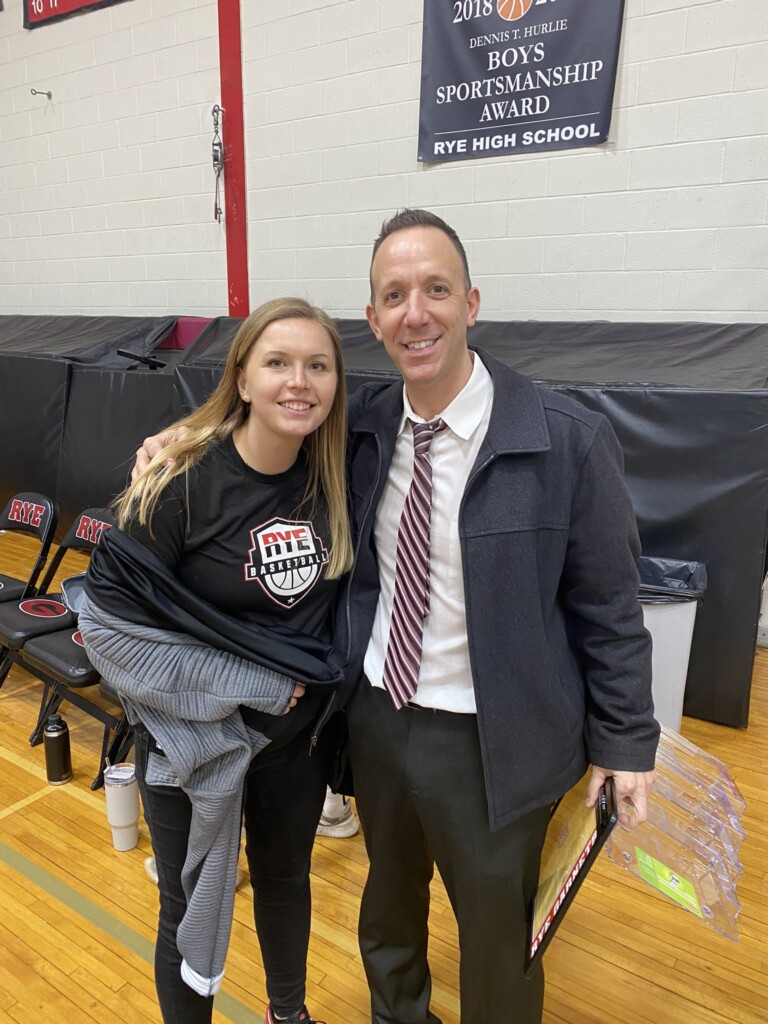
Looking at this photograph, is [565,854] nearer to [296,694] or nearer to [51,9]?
[296,694]

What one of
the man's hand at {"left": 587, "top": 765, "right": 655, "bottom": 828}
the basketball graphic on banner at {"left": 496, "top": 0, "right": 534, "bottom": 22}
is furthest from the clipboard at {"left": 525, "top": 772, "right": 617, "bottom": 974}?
the basketball graphic on banner at {"left": 496, "top": 0, "right": 534, "bottom": 22}

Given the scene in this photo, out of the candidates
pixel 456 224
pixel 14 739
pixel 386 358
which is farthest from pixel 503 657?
pixel 456 224

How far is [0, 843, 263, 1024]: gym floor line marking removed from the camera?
1619 millimetres

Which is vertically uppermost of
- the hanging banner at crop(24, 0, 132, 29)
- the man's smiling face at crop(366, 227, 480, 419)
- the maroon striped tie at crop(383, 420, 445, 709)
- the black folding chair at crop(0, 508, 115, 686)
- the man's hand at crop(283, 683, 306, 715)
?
the hanging banner at crop(24, 0, 132, 29)

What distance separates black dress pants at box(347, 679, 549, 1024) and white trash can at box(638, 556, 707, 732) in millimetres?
1471

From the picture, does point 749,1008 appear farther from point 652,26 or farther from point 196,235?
point 196,235

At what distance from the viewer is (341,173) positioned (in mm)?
4020

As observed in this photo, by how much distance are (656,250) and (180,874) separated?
3.14 metres

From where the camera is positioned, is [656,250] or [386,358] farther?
[386,358]

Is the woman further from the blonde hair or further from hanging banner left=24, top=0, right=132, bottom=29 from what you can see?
hanging banner left=24, top=0, right=132, bottom=29

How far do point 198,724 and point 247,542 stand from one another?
31 centimetres

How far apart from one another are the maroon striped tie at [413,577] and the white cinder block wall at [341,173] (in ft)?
8.46

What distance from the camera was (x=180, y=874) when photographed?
129 cm

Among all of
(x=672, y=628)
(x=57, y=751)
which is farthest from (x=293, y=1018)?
(x=672, y=628)
